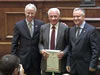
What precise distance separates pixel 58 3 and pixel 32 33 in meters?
2.38

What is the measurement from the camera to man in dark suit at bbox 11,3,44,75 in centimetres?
375

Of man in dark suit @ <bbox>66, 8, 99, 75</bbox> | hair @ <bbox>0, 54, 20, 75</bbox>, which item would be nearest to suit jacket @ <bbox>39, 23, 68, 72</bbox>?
man in dark suit @ <bbox>66, 8, 99, 75</bbox>

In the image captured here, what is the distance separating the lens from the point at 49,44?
3.58 m

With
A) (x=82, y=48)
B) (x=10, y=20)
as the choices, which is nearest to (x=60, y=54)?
(x=82, y=48)

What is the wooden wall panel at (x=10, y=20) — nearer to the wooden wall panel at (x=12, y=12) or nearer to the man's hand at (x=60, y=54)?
the wooden wall panel at (x=12, y=12)

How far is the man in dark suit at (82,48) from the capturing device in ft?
11.1

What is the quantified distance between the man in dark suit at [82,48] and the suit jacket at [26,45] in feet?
1.76

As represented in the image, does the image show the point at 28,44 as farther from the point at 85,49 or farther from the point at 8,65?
the point at 8,65

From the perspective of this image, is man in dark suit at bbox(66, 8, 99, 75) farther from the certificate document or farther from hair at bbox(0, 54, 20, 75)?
hair at bbox(0, 54, 20, 75)

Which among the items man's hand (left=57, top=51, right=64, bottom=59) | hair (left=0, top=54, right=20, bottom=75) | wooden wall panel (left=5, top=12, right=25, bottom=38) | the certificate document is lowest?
the certificate document

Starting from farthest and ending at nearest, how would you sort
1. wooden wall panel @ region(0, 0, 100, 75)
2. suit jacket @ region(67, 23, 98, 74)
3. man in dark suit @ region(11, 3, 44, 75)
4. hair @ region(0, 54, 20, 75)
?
wooden wall panel @ region(0, 0, 100, 75) → man in dark suit @ region(11, 3, 44, 75) → suit jacket @ region(67, 23, 98, 74) → hair @ region(0, 54, 20, 75)

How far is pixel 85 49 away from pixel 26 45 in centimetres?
82

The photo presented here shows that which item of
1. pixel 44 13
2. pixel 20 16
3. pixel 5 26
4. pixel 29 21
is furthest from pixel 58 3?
pixel 29 21

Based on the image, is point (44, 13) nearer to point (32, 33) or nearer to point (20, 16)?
point (20, 16)
